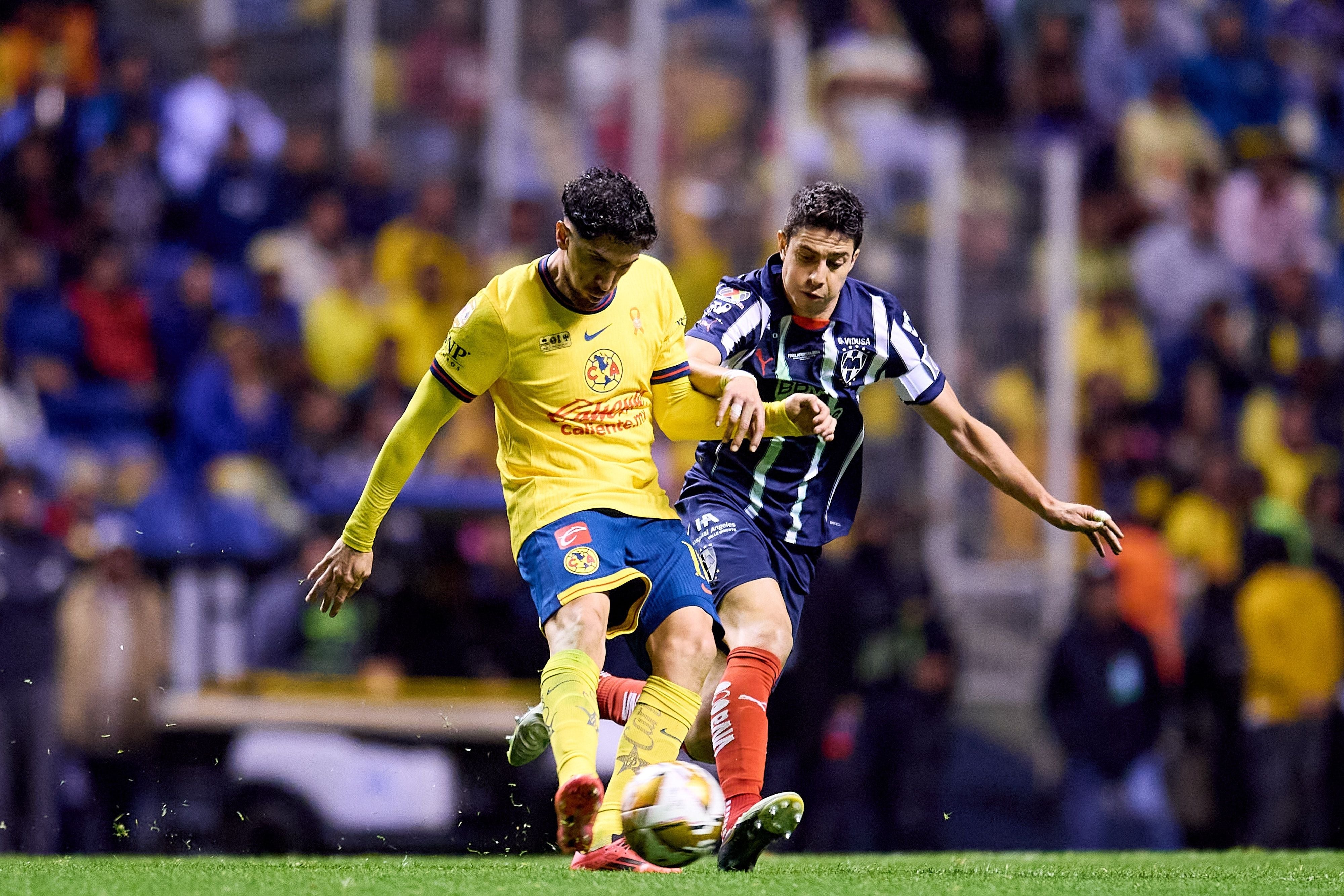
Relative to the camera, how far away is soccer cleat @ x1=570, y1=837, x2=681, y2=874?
4953 millimetres

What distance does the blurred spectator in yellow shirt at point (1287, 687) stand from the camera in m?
9.23

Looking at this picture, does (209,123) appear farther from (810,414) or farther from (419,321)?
(810,414)

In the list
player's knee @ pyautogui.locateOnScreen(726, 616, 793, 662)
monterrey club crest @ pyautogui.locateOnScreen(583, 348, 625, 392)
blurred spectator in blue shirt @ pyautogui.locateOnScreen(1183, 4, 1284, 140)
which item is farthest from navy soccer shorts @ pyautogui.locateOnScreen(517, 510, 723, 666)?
blurred spectator in blue shirt @ pyautogui.locateOnScreen(1183, 4, 1284, 140)

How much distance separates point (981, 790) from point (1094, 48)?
5.50m

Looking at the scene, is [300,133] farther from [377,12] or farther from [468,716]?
[468,716]

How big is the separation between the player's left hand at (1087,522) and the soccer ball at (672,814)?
146 centimetres

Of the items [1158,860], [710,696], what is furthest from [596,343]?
[1158,860]

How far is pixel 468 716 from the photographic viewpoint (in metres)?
8.43

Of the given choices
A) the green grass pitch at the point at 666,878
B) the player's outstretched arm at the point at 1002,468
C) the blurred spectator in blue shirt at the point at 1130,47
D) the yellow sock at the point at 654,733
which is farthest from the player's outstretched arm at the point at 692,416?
the blurred spectator in blue shirt at the point at 1130,47

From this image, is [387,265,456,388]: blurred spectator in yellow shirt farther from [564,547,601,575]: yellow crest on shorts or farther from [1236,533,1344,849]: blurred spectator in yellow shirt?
[564,547,601,575]: yellow crest on shorts

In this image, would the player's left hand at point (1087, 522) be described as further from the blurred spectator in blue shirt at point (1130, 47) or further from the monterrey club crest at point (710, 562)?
the blurred spectator in blue shirt at point (1130, 47)

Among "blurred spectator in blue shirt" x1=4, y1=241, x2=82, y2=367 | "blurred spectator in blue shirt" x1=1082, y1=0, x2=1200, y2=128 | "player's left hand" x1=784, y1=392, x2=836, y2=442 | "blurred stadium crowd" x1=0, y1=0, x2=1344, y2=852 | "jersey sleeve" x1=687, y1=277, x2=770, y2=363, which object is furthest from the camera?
"blurred spectator in blue shirt" x1=1082, y1=0, x2=1200, y2=128

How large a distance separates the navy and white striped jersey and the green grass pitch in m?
1.22

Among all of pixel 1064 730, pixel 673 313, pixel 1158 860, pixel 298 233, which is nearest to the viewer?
pixel 673 313
